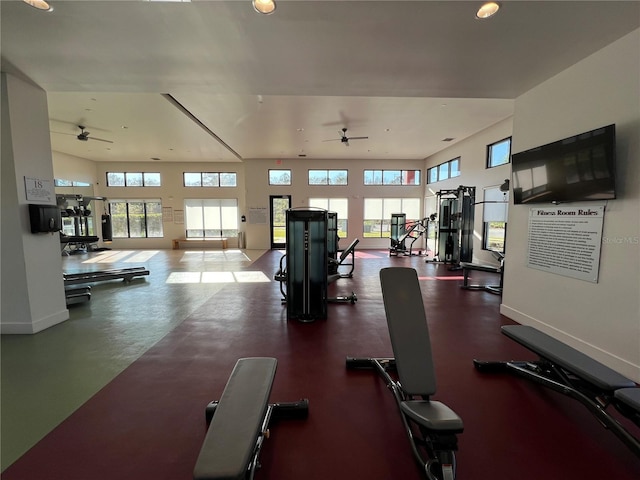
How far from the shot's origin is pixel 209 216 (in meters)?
12.1

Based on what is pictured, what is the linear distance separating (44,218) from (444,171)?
10496 millimetres

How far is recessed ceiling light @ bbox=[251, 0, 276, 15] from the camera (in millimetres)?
2034

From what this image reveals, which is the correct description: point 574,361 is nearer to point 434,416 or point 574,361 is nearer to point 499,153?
point 434,416

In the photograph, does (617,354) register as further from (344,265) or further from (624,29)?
(344,265)

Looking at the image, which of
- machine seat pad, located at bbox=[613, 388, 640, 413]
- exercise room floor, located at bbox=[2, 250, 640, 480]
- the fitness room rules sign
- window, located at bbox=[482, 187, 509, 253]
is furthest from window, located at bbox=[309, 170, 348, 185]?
machine seat pad, located at bbox=[613, 388, 640, 413]

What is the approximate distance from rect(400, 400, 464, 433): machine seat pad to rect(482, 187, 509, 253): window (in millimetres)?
6758

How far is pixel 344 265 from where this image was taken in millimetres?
7852

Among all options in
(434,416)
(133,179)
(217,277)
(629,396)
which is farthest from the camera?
(133,179)

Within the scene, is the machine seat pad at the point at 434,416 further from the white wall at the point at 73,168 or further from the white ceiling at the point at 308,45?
the white wall at the point at 73,168

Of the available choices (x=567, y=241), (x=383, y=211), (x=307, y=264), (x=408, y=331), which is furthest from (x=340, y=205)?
(x=408, y=331)

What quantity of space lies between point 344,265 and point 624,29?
6397 millimetres

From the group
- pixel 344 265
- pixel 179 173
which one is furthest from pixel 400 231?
pixel 179 173

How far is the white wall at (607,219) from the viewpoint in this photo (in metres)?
2.31

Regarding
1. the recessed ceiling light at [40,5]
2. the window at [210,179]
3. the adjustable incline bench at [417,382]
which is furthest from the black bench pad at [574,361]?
the window at [210,179]
